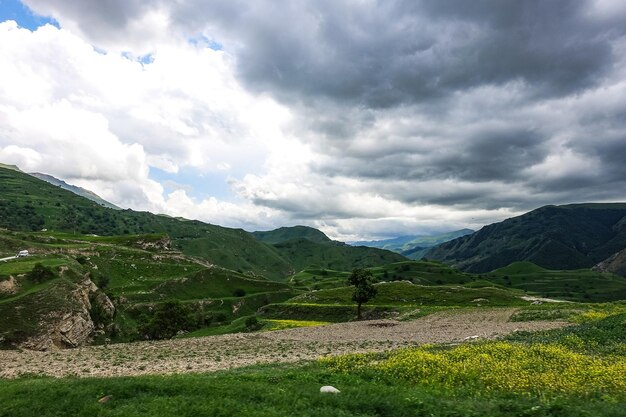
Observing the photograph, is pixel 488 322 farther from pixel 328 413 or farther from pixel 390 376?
pixel 328 413

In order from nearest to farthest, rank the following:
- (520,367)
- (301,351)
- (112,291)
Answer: (520,367)
(301,351)
(112,291)

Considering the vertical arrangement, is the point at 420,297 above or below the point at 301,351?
below

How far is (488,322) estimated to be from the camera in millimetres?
60719

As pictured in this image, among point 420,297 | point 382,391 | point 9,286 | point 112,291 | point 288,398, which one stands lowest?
point 112,291

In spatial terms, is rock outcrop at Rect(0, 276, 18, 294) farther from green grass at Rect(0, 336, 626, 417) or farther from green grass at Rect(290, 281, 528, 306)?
green grass at Rect(290, 281, 528, 306)

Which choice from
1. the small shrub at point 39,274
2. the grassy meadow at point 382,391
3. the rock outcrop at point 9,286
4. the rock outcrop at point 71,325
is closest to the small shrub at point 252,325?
the rock outcrop at point 71,325

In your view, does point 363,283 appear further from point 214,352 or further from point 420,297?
point 214,352

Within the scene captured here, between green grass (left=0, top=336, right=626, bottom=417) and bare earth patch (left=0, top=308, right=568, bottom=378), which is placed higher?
green grass (left=0, top=336, right=626, bottom=417)

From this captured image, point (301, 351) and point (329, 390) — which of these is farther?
point (301, 351)

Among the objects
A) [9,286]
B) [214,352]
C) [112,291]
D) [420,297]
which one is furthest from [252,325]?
[112,291]

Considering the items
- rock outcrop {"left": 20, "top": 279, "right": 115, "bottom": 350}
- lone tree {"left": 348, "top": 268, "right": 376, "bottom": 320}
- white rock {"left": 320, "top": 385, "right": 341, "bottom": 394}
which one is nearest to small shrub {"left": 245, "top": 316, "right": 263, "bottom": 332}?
lone tree {"left": 348, "top": 268, "right": 376, "bottom": 320}

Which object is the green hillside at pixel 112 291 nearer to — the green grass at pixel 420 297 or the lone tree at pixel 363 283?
the green grass at pixel 420 297

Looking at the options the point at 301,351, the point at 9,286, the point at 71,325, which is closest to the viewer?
the point at 301,351

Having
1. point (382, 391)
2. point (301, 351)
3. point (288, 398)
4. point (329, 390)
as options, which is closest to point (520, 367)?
point (382, 391)
